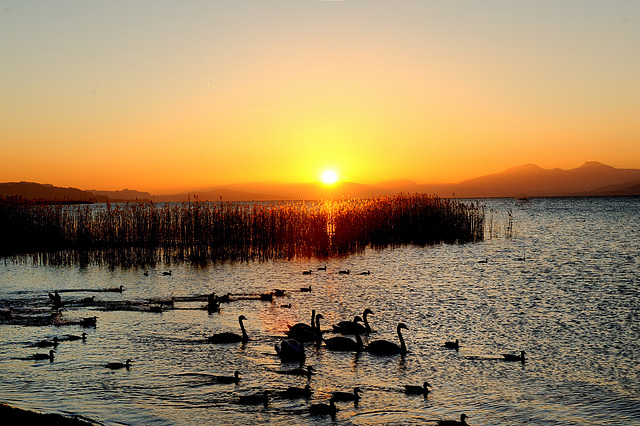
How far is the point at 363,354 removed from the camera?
633 inches

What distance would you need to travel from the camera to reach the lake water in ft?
38.7

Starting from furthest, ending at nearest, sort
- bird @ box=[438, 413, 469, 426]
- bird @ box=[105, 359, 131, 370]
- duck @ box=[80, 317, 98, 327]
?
duck @ box=[80, 317, 98, 327], bird @ box=[105, 359, 131, 370], bird @ box=[438, 413, 469, 426]

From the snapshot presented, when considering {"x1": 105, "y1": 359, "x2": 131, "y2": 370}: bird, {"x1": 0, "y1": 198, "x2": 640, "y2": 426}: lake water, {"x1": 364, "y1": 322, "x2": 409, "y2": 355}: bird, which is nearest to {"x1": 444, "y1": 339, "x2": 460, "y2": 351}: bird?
{"x1": 0, "y1": 198, "x2": 640, "y2": 426}: lake water

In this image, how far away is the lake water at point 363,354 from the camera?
11.8 metres

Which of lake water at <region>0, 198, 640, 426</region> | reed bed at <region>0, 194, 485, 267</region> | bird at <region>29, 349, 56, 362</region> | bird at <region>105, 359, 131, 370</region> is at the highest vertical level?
reed bed at <region>0, 194, 485, 267</region>

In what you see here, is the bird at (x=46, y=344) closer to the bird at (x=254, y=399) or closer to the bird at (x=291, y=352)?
the bird at (x=291, y=352)

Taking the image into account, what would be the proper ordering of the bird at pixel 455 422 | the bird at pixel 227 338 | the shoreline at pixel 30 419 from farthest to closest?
1. the bird at pixel 227 338
2. the bird at pixel 455 422
3. the shoreline at pixel 30 419

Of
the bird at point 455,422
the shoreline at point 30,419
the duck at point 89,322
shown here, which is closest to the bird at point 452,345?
the bird at point 455,422

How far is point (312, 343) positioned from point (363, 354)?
182 centimetres

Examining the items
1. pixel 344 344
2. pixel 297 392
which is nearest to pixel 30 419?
pixel 297 392

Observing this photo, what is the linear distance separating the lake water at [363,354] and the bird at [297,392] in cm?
17

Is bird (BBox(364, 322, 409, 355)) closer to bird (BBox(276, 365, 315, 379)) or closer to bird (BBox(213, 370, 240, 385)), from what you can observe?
bird (BBox(276, 365, 315, 379))

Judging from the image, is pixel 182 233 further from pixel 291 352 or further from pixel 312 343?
pixel 291 352

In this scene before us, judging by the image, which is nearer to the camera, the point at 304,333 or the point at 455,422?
the point at 455,422
